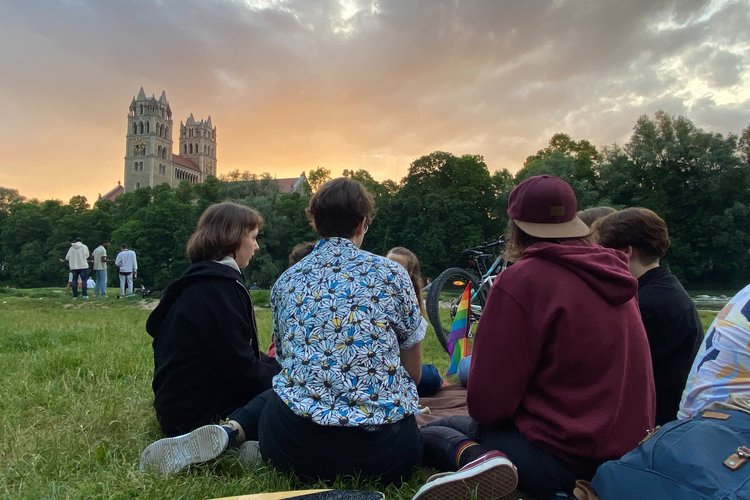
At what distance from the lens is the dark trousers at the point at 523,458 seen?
2105 millimetres

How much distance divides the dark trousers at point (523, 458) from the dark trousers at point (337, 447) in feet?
0.44

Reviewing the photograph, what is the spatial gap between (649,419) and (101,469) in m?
2.32

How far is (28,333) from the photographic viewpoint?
6699 mm

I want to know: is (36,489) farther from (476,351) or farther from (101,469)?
(476,351)

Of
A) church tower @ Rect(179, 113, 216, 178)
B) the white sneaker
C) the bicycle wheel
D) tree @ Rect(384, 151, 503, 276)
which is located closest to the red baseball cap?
the white sneaker

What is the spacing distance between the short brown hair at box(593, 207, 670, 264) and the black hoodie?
6.46ft

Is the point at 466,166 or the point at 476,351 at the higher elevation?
the point at 466,166

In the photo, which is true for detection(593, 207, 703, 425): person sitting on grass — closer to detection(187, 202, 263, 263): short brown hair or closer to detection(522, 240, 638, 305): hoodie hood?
detection(522, 240, 638, 305): hoodie hood

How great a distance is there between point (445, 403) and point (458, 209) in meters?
39.9

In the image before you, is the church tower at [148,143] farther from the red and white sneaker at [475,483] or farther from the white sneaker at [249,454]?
the red and white sneaker at [475,483]

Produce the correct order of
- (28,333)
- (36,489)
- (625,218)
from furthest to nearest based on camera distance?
1. (28,333)
2. (625,218)
3. (36,489)

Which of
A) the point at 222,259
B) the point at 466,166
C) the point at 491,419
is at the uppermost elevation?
the point at 466,166

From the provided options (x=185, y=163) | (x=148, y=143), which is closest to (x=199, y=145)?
(x=185, y=163)

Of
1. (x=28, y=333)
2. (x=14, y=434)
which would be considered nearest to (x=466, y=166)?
(x=28, y=333)
